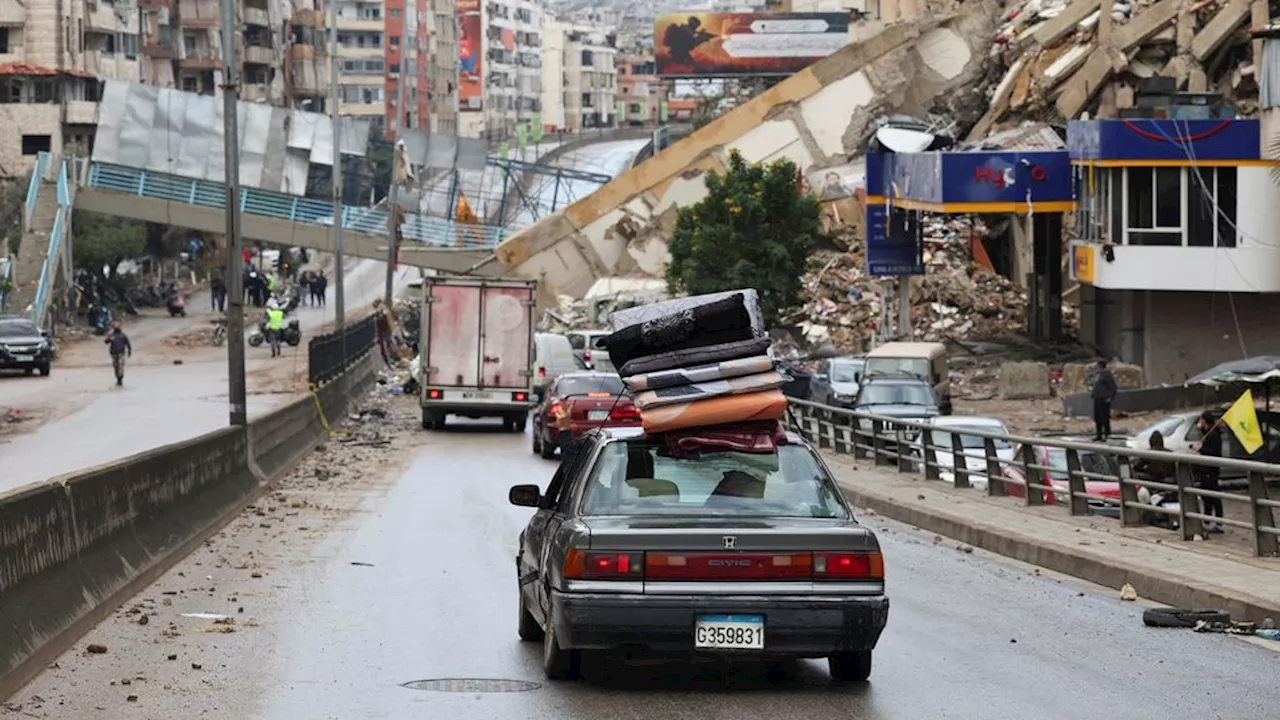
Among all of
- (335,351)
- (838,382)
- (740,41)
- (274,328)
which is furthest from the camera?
(740,41)

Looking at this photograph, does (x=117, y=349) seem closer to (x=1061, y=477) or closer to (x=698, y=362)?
(x=1061, y=477)

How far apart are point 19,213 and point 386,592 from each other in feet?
246

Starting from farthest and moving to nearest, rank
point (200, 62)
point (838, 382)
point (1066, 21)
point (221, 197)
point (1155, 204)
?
1. point (200, 62)
2. point (221, 197)
3. point (1066, 21)
4. point (1155, 204)
5. point (838, 382)

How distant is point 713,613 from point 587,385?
77.1ft

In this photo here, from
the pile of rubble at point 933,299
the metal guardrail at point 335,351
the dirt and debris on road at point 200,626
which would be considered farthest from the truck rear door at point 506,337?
the pile of rubble at point 933,299

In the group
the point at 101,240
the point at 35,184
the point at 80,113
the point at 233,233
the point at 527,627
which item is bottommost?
the point at 527,627

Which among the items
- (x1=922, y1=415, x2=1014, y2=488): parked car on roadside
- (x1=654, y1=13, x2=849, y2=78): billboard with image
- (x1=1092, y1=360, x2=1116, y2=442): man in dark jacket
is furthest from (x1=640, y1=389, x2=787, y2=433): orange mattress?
(x1=654, y1=13, x2=849, y2=78): billboard with image

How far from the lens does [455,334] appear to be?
4066 cm

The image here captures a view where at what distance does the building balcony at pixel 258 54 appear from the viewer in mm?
124875

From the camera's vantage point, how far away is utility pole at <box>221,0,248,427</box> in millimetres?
26406

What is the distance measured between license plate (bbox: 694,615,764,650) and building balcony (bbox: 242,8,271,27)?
388 feet

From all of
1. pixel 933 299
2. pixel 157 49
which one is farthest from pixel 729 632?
pixel 157 49

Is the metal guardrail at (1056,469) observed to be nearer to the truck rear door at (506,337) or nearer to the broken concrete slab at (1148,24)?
the truck rear door at (506,337)

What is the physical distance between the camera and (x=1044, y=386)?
1916 inches
